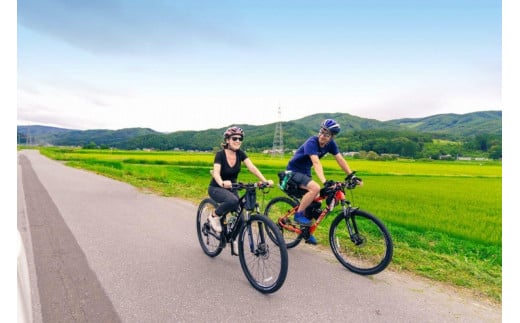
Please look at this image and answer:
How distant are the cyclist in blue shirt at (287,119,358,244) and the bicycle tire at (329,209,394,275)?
1.93 ft

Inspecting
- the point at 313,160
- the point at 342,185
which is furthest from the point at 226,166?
the point at 342,185

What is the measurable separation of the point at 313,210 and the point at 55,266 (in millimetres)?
Result: 4049

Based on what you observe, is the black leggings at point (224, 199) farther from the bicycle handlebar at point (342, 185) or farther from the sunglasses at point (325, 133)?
the sunglasses at point (325, 133)

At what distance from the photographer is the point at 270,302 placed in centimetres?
349

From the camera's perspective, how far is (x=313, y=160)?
496 cm

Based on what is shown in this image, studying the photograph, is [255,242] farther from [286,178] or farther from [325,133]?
[325,133]

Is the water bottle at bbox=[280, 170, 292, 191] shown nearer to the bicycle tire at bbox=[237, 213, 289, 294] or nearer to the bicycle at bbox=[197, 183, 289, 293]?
the bicycle at bbox=[197, 183, 289, 293]

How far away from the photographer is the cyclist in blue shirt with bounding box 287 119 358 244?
485cm

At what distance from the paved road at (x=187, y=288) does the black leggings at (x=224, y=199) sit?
0.87m

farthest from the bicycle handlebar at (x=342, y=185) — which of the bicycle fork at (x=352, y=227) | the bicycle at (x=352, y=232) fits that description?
the bicycle fork at (x=352, y=227)

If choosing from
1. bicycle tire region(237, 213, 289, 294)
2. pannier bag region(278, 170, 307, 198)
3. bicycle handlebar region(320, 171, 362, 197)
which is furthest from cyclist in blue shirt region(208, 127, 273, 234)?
bicycle handlebar region(320, 171, 362, 197)

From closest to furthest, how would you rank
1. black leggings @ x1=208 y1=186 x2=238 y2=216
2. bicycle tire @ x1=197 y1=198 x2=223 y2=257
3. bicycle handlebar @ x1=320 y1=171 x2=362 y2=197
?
black leggings @ x1=208 y1=186 x2=238 y2=216 → bicycle handlebar @ x1=320 y1=171 x2=362 y2=197 → bicycle tire @ x1=197 y1=198 x2=223 y2=257
